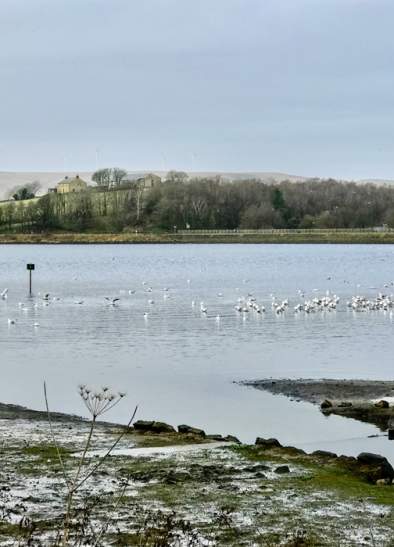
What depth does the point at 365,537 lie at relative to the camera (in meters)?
8.85

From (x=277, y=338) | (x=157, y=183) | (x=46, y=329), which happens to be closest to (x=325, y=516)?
(x=277, y=338)

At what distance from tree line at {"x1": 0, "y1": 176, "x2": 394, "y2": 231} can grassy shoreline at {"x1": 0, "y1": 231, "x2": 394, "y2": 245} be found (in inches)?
95.5

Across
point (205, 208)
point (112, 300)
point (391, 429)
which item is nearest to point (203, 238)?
point (205, 208)

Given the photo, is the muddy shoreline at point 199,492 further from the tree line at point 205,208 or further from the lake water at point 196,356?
the tree line at point 205,208

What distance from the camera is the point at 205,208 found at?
174875mm

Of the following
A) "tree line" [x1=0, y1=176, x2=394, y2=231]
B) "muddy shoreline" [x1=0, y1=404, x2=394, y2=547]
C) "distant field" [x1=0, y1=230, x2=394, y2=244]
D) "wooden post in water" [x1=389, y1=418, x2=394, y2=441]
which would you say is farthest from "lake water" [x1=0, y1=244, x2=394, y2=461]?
"tree line" [x1=0, y1=176, x2=394, y2=231]

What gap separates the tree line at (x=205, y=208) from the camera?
573 feet

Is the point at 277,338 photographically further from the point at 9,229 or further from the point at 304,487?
the point at 9,229

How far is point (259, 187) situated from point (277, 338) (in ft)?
522

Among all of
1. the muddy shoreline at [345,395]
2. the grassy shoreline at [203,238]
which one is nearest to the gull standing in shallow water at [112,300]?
the muddy shoreline at [345,395]

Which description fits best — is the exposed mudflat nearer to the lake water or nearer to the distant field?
the lake water

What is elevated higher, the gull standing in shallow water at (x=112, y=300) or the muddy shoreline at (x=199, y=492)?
the muddy shoreline at (x=199, y=492)

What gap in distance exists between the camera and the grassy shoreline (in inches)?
6550

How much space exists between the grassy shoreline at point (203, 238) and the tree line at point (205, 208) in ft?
7.96
